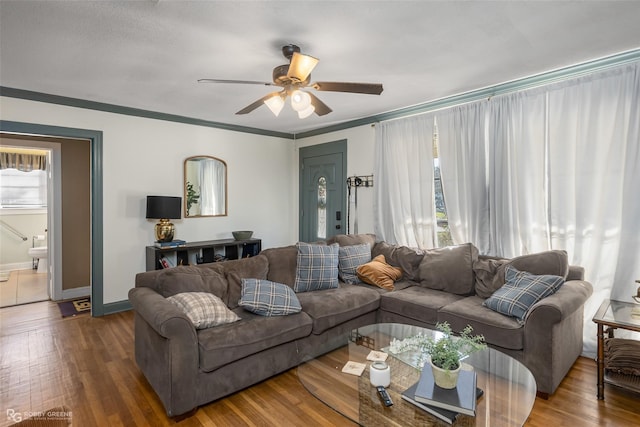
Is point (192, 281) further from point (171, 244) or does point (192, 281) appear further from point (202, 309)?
point (171, 244)

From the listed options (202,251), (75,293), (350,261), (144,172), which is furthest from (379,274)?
(75,293)

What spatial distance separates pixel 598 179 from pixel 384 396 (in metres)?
2.62

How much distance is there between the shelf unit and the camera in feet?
13.9

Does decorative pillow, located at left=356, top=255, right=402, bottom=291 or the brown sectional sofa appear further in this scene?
decorative pillow, located at left=356, top=255, right=402, bottom=291

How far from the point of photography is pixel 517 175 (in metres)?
3.32

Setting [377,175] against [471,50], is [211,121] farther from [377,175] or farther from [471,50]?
[471,50]

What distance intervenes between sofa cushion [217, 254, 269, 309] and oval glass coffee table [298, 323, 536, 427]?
1045mm

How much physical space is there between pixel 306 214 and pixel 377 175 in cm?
162

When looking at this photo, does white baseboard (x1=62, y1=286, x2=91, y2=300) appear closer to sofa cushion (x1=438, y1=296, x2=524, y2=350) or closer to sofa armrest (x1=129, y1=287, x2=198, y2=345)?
sofa armrest (x1=129, y1=287, x2=198, y2=345)

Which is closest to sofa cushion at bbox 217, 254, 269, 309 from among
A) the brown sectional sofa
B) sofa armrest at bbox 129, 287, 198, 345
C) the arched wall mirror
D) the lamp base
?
the brown sectional sofa

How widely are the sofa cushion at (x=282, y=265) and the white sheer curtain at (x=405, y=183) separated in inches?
59.6

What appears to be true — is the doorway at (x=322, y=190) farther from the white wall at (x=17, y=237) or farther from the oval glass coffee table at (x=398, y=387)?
the white wall at (x=17, y=237)

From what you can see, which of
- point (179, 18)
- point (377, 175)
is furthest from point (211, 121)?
point (179, 18)

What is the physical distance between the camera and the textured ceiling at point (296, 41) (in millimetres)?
2035
